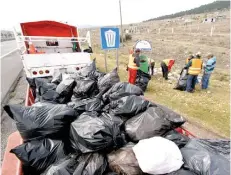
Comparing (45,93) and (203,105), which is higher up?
(45,93)

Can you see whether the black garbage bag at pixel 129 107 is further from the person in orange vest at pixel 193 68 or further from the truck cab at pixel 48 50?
the person in orange vest at pixel 193 68

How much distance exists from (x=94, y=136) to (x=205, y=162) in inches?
38.3

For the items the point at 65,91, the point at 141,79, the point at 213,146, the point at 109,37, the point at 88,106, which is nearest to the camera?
the point at 213,146

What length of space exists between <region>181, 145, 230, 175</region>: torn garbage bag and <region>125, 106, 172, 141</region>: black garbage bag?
364 millimetres

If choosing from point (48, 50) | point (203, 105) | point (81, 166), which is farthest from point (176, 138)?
point (48, 50)

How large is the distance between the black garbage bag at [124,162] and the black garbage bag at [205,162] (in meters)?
0.45

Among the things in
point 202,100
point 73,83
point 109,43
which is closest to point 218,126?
point 202,100

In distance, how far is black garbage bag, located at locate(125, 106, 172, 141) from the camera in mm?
1838

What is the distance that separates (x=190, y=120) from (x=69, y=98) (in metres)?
2.53

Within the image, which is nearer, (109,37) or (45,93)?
(45,93)

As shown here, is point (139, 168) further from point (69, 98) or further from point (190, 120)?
point (190, 120)

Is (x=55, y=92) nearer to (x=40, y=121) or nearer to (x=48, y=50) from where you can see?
(x=40, y=121)

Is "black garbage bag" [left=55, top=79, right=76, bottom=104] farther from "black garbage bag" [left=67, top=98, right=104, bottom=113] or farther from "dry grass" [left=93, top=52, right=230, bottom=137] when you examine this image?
"dry grass" [left=93, top=52, right=230, bottom=137]

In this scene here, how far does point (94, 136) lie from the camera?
158 centimetres
